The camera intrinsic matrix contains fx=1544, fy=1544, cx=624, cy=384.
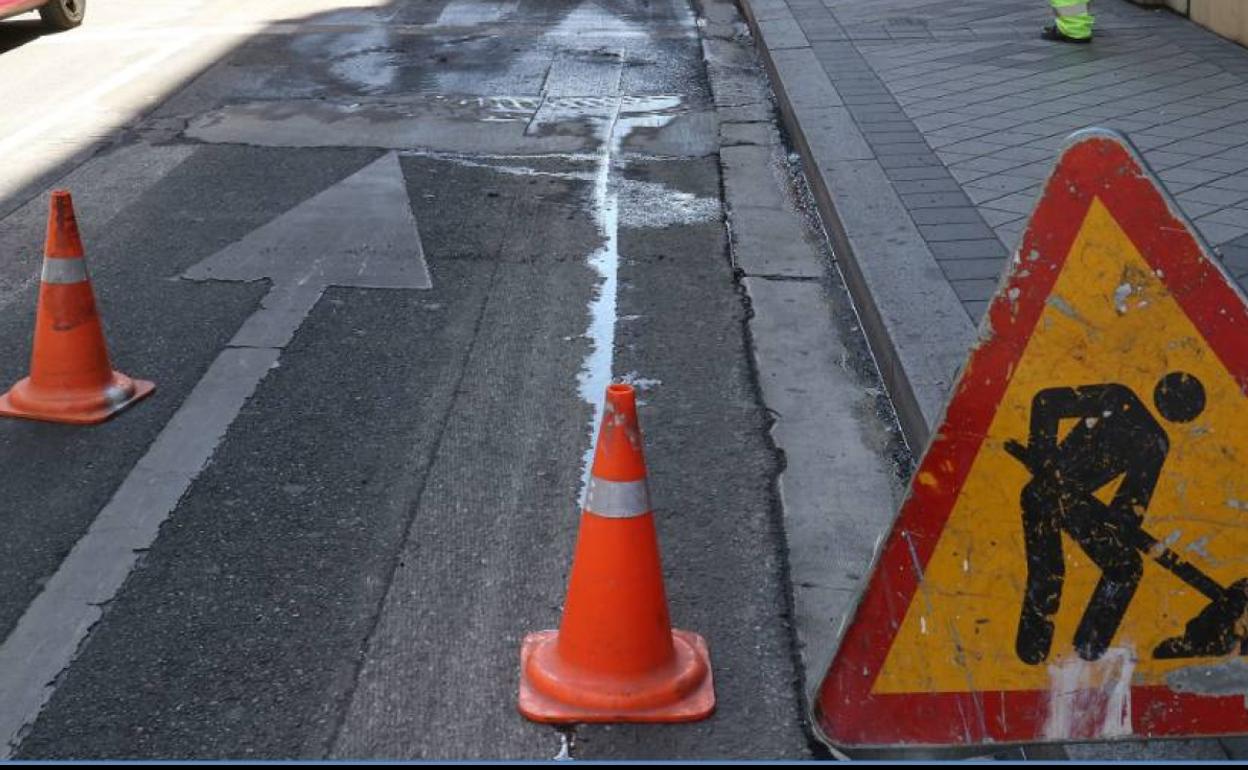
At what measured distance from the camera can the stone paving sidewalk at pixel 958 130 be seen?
6008 millimetres

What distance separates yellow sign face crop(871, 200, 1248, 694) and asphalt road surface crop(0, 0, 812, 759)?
2.74 ft

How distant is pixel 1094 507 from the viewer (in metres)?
2.84

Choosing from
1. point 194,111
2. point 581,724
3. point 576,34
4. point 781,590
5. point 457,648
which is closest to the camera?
point 581,724

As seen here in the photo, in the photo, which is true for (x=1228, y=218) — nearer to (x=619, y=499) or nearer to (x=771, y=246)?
(x=771, y=246)

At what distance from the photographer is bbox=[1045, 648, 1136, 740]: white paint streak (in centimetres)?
295

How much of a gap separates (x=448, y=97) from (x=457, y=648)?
7657mm

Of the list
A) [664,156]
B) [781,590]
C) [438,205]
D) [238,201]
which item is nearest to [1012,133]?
[664,156]

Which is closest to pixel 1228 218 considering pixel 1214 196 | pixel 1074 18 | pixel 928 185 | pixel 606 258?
pixel 1214 196

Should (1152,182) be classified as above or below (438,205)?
above

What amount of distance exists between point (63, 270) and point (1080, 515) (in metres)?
3.93

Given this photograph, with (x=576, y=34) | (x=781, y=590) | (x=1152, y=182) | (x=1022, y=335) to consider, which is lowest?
(x=576, y=34)

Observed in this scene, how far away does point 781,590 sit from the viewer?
14.1 feet

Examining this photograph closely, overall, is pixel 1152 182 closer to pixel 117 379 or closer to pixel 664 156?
pixel 117 379

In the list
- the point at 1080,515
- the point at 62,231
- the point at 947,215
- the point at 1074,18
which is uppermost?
the point at 1080,515
